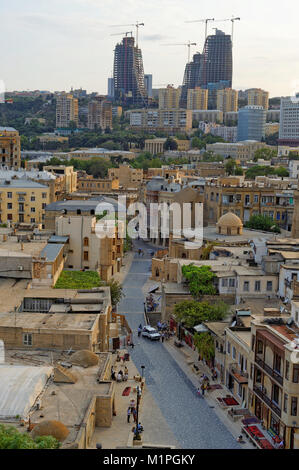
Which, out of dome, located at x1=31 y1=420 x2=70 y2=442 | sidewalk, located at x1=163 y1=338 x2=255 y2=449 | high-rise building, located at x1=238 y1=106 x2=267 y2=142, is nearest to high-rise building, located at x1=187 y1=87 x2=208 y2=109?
high-rise building, located at x1=238 y1=106 x2=267 y2=142

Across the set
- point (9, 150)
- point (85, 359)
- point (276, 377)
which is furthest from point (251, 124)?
point (276, 377)

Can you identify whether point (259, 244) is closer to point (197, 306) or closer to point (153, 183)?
point (197, 306)

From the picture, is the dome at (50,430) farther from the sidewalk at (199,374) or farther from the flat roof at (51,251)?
the flat roof at (51,251)

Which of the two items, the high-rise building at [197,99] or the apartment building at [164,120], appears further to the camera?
the high-rise building at [197,99]

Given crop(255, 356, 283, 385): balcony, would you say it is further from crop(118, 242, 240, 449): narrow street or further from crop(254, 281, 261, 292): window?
crop(254, 281, 261, 292): window

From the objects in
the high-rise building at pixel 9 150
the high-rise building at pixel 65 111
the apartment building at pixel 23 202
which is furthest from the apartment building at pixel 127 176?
the high-rise building at pixel 65 111

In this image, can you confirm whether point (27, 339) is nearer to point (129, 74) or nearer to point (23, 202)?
point (23, 202)
